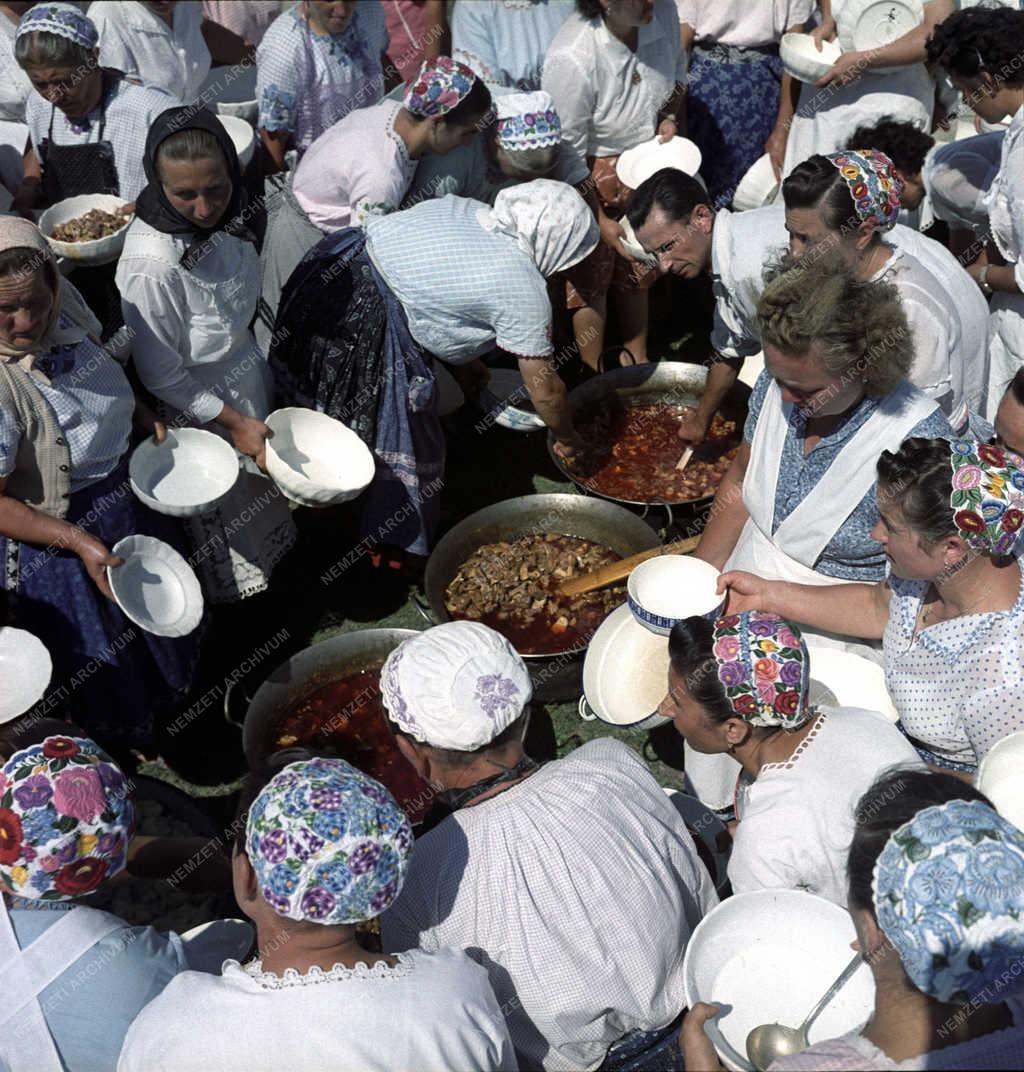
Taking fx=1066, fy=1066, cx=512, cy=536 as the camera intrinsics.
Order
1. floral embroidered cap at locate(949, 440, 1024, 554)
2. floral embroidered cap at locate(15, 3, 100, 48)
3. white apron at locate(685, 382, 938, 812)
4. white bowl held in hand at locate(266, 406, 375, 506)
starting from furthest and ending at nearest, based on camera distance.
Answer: floral embroidered cap at locate(15, 3, 100, 48)
white bowl held in hand at locate(266, 406, 375, 506)
white apron at locate(685, 382, 938, 812)
floral embroidered cap at locate(949, 440, 1024, 554)

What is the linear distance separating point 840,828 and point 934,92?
15.4 ft

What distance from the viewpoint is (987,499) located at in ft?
8.53

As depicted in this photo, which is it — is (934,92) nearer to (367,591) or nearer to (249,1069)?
(367,591)

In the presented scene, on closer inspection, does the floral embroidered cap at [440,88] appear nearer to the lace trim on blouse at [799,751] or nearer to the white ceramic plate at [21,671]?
the white ceramic plate at [21,671]

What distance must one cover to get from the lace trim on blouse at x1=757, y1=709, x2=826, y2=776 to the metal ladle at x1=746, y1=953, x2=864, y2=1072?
491 mm

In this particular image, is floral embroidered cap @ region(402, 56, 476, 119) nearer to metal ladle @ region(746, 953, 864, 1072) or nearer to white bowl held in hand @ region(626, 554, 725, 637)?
white bowl held in hand @ region(626, 554, 725, 637)

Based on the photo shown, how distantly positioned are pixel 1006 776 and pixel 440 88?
10.9 ft

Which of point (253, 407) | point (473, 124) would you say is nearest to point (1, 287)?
point (253, 407)

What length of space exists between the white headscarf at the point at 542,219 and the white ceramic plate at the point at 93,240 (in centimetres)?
151

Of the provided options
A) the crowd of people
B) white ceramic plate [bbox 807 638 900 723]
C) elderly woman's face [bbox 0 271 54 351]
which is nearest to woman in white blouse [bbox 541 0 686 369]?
the crowd of people

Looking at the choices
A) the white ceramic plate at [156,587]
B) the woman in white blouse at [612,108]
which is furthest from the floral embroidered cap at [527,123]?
the white ceramic plate at [156,587]

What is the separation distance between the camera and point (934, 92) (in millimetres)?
5758

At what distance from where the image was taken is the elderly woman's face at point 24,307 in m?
3.22

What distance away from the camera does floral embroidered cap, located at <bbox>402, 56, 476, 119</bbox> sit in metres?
4.36
